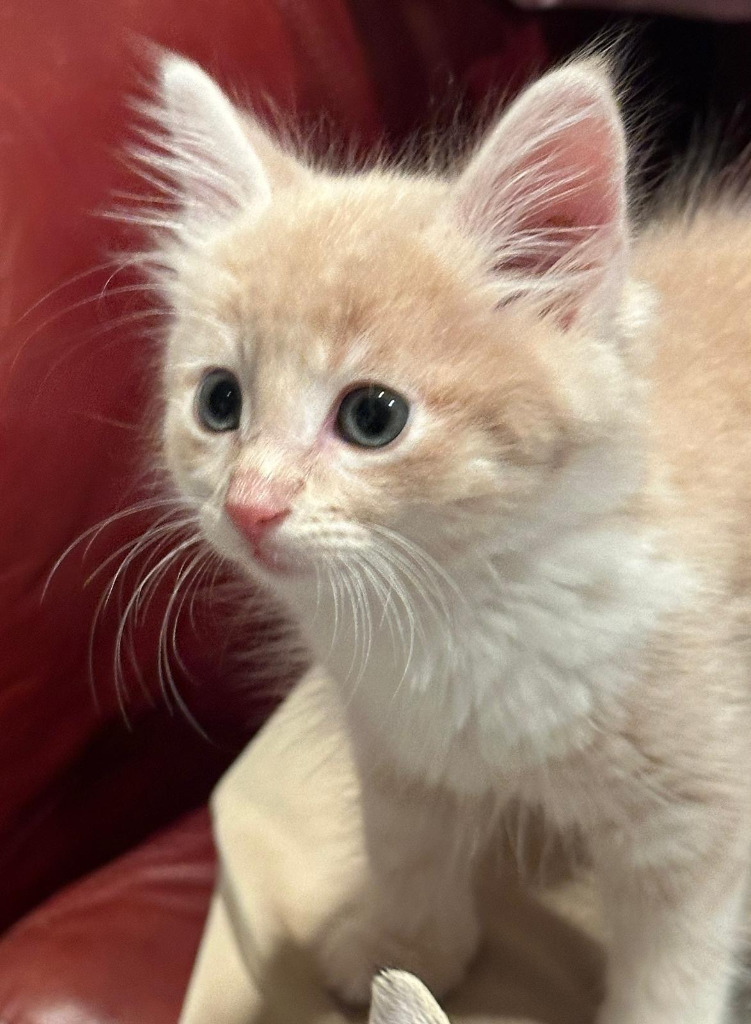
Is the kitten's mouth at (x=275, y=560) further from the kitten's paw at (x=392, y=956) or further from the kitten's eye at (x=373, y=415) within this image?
the kitten's paw at (x=392, y=956)

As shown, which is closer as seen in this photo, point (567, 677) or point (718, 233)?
point (567, 677)

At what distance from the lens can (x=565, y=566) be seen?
2.26 feet

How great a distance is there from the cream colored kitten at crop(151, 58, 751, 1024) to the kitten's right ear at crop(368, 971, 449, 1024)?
221 mm

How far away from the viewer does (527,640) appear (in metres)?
0.70

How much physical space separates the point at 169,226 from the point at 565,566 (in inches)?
17.6

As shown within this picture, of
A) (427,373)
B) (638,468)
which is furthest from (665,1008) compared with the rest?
(427,373)

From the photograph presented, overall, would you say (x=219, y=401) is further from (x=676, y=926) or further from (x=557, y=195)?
(x=676, y=926)

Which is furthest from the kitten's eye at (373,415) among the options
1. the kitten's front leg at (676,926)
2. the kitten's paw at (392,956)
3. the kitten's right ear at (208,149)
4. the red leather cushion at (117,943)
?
the red leather cushion at (117,943)

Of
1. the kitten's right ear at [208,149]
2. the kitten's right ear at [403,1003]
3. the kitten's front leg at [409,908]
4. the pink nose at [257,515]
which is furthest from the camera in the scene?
the kitten's front leg at [409,908]

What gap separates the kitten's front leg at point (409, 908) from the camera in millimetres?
934

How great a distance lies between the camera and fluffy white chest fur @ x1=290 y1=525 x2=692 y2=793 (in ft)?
2.26

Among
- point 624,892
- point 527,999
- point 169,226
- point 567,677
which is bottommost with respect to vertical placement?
point 527,999

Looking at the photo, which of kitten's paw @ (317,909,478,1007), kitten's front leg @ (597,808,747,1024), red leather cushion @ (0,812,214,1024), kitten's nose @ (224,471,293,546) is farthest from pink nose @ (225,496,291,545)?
red leather cushion @ (0,812,214,1024)

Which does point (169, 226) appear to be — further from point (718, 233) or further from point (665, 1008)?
point (665, 1008)
